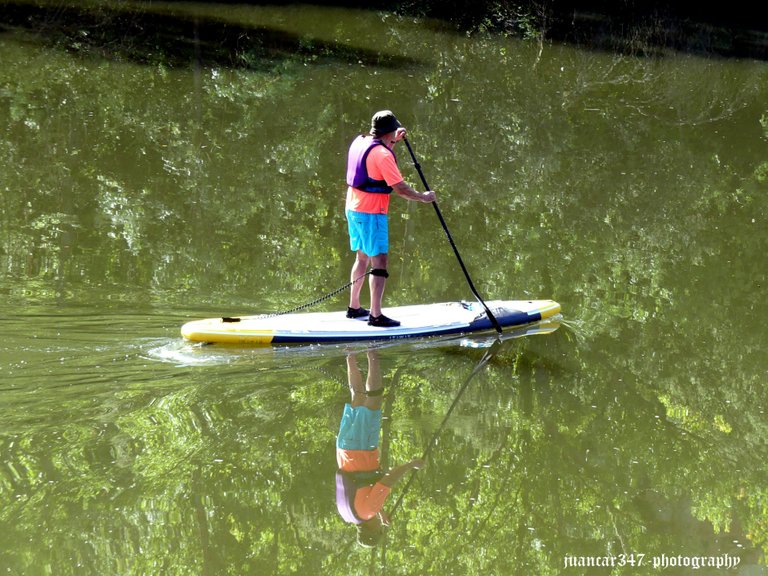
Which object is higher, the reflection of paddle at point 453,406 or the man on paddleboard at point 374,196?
the man on paddleboard at point 374,196

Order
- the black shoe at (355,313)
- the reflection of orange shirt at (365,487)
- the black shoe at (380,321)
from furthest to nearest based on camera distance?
the black shoe at (355,313)
the black shoe at (380,321)
the reflection of orange shirt at (365,487)

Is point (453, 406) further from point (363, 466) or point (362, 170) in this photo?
point (362, 170)

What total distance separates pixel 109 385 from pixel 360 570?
103 inches

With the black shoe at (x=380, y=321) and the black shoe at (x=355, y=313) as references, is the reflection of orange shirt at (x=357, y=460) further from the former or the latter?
the black shoe at (x=355, y=313)

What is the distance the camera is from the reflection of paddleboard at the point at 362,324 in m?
8.16

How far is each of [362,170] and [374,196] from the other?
251 mm

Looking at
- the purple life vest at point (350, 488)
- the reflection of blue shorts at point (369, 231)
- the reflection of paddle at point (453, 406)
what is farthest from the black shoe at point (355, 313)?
the purple life vest at point (350, 488)

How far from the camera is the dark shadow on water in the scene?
1822cm

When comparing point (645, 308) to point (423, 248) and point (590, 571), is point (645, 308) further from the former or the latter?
point (590, 571)

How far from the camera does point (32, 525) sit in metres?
5.73

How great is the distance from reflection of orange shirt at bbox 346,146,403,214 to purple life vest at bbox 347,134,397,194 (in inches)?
1.1

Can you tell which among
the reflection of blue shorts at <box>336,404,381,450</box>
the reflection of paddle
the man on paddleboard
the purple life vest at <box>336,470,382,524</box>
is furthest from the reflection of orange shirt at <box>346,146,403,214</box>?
the purple life vest at <box>336,470,382,524</box>

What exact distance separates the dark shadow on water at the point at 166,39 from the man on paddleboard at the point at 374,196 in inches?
397

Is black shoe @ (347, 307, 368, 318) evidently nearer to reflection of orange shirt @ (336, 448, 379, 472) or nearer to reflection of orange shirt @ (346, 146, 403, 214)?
reflection of orange shirt @ (346, 146, 403, 214)
